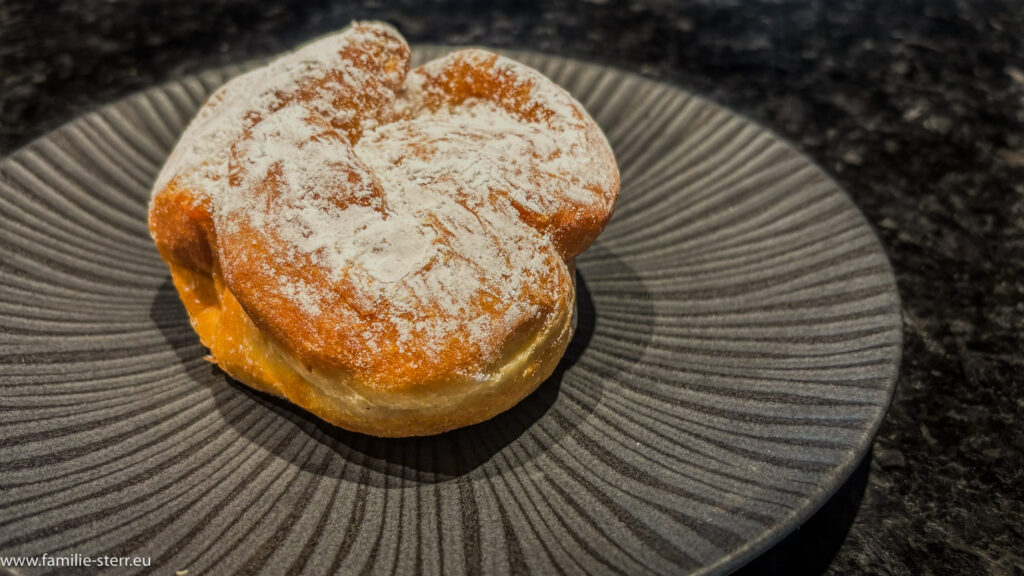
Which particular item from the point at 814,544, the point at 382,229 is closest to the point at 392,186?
the point at 382,229

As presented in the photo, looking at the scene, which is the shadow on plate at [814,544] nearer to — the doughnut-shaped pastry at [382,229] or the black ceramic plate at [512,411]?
the black ceramic plate at [512,411]

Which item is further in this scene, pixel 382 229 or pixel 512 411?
pixel 512 411

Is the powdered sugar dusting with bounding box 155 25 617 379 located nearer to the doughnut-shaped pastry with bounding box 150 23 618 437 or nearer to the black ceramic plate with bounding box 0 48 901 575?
the doughnut-shaped pastry with bounding box 150 23 618 437

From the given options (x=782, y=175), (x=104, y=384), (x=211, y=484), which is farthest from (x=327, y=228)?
(x=782, y=175)

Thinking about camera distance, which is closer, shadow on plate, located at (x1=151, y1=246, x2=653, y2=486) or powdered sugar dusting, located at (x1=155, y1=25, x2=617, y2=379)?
powdered sugar dusting, located at (x1=155, y1=25, x2=617, y2=379)

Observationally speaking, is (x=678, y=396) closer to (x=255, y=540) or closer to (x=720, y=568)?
(x=720, y=568)

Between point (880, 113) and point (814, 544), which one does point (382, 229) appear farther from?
point (880, 113)

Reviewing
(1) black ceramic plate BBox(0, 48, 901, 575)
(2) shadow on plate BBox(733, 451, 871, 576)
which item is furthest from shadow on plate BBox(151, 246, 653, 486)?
(2) shadow on plate BBox(733, 451, 871, 576)

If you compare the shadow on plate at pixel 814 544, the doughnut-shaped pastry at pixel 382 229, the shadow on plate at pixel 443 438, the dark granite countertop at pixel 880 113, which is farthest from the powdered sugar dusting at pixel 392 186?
the dark granite countertop at pixel 880 113
